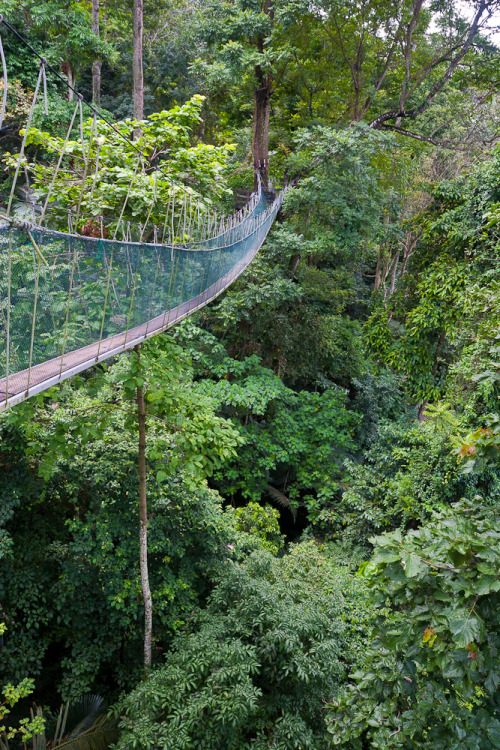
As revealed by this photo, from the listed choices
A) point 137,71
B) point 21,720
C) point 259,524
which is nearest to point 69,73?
point 137,71

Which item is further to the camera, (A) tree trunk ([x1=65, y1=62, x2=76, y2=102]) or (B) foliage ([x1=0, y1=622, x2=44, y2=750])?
(A) tree trunk ([x1=65, y1=62, x2=76, y2=102])

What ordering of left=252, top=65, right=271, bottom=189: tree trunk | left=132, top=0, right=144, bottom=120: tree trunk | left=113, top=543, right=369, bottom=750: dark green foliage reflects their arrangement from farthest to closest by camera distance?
left=252, top=65, right=271, bottom=189: tree trunk → left=132, top=0, right=144, bottom=120: tree trunk → left=113, top=543, right=369, bottom=750: dark green foliage

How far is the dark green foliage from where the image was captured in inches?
95.9

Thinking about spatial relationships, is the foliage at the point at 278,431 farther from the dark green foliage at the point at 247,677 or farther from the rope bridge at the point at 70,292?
the rope bridge at the point at 70,292

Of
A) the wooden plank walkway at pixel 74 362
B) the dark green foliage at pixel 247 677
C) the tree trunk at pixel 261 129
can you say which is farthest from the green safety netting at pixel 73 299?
the tree trunk at pixel 261 129

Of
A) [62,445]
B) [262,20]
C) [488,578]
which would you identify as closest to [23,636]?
[62,445]

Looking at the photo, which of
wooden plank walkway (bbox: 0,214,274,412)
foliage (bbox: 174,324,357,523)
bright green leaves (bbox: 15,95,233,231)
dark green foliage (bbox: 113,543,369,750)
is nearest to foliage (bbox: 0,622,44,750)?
dark green foliage (bbox: 113,543,369,750)

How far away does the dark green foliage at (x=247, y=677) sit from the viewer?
2436 millimetres

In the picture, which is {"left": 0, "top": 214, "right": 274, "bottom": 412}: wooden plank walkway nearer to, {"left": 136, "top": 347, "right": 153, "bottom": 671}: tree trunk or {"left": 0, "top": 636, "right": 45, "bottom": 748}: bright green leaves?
{"left": 136, "top": 347, "right": 153, "bottom": 671}: tree trunk

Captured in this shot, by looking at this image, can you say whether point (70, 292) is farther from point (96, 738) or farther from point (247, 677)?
point (96, 738)

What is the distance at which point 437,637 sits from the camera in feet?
4.06

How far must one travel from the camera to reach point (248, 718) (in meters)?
2.69

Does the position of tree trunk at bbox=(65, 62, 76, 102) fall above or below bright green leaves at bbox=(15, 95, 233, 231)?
above

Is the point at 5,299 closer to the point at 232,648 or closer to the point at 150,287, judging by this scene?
the point at 150,287
